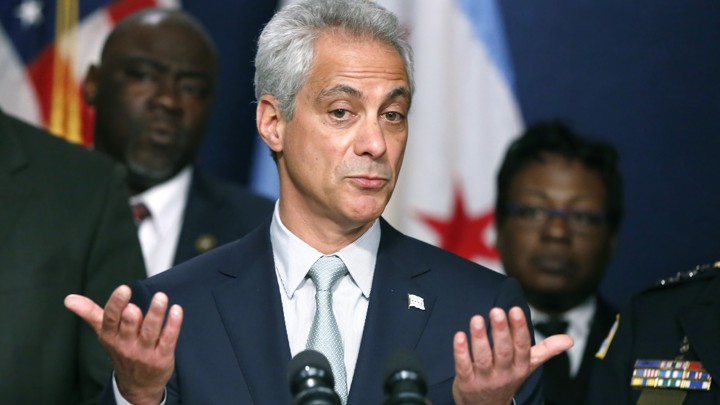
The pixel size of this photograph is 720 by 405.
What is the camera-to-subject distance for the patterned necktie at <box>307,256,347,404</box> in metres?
3.04

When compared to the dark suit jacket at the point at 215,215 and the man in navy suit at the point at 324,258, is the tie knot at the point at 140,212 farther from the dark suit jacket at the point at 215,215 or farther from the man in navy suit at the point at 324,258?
the man in navy suit at the point at 324,258

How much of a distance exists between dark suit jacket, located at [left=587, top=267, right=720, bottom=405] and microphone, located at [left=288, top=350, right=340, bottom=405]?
4.62 feet

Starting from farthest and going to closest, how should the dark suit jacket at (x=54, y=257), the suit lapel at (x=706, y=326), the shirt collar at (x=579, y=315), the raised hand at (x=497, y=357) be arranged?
the shirt collar at (x=579, y=315) → the dark suit jacket at (x=54, y=257) → the suit lapel at (x=706, y=326) → the raised hand at (x=497, y=357)

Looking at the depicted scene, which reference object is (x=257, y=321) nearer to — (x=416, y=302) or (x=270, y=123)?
(x=416, y=302)

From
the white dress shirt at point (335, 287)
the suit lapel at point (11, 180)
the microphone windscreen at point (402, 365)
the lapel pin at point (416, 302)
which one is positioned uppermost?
the microphone windscreen at point (402, 365)

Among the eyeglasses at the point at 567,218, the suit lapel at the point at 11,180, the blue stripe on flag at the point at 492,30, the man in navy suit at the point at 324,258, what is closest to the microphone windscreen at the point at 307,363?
the man in navy suit at the point at 324,258

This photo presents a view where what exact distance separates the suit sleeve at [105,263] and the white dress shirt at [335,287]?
0.81m

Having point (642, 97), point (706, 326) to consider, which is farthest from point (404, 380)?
point (642, 97)

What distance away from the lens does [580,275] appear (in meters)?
5.03

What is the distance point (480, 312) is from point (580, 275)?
1.94 meters

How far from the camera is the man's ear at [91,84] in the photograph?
17.6 feet

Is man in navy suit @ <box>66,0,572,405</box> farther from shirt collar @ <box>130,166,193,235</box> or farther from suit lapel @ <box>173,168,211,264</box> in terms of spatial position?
shirt collar @ <box>130,166,193,235</box>

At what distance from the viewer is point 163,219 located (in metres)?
5.01

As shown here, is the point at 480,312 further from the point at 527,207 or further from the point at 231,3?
the point at 231,3
